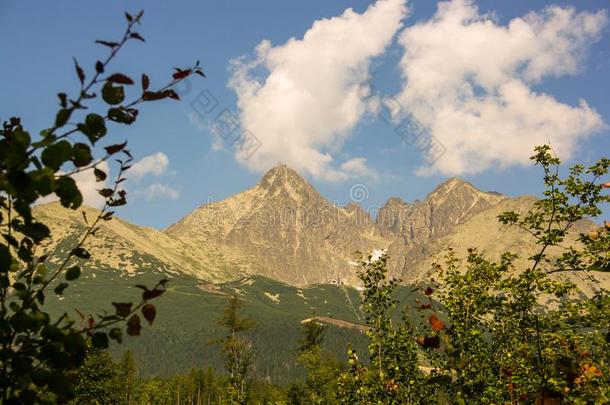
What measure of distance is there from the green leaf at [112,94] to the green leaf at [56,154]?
0.39 m

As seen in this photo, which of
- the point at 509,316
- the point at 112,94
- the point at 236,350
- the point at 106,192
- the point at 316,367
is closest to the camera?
the point at 112,94

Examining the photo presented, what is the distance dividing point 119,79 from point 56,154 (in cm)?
51

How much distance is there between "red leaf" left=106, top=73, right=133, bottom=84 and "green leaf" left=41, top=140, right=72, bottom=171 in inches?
17.1

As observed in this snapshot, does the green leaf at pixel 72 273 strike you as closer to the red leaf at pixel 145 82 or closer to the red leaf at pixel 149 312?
the red leaf at pixel 149 312

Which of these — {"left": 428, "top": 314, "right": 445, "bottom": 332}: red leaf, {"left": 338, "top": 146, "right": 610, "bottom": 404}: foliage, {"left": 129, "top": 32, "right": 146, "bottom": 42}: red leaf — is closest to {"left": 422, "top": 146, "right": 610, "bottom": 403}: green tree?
{"left": 338, "top": 146, "right": 610, "bottom": 404}: foliage

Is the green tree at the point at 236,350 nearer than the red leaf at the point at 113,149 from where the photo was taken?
No

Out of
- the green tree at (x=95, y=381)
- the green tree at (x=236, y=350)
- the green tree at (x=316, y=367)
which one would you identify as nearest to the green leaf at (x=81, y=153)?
the green tree at (x=95, y=381)

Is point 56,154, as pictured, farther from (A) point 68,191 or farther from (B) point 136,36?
(B) point 136,36

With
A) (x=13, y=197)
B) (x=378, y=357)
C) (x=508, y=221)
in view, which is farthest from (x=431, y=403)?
(x=13, y=197)

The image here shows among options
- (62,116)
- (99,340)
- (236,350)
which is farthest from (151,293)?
(236,350)

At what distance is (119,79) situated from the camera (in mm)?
2506

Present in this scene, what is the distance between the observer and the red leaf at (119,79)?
2.49 meters

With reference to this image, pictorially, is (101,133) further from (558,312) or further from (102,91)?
(558,312)

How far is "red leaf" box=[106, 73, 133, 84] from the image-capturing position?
8.16 feet
